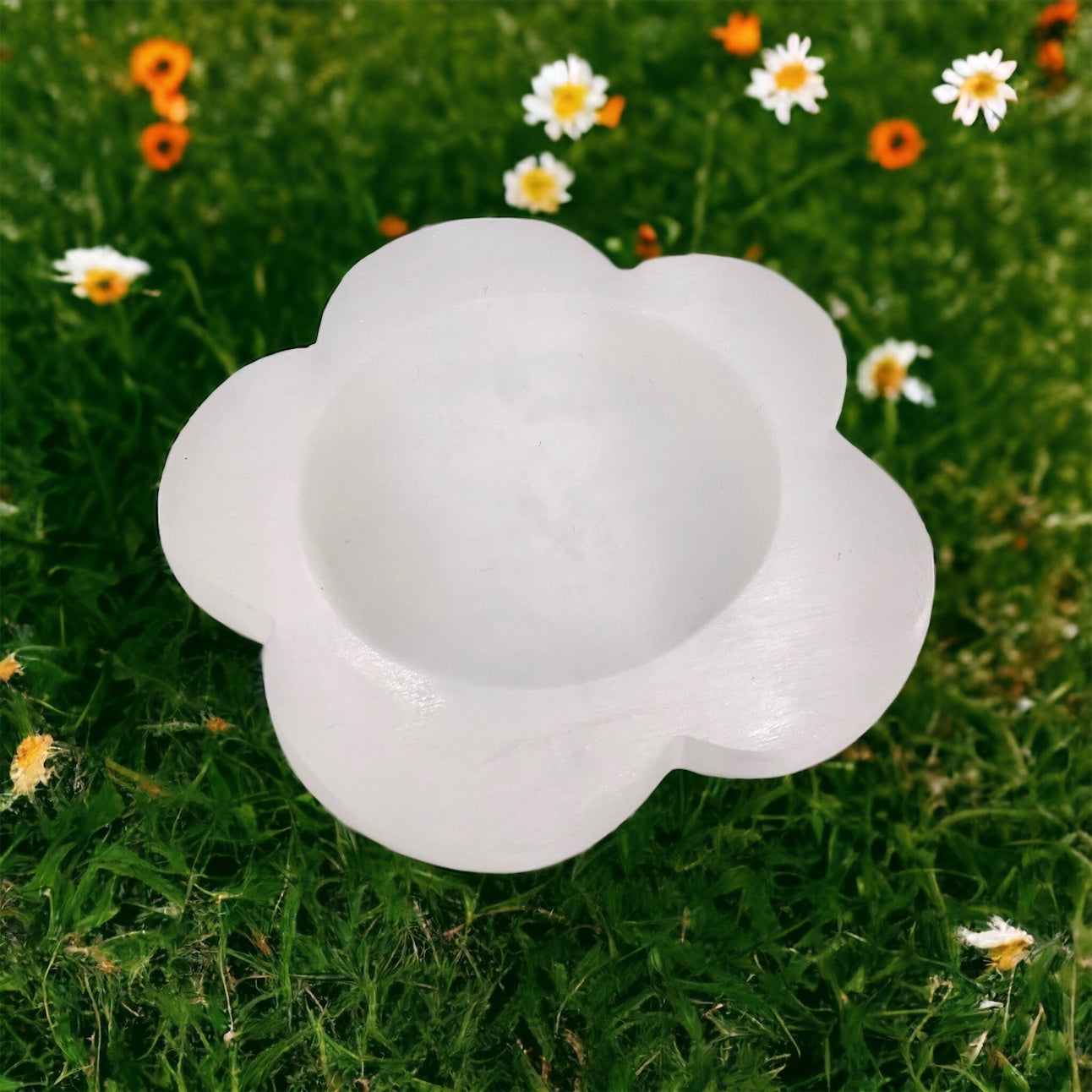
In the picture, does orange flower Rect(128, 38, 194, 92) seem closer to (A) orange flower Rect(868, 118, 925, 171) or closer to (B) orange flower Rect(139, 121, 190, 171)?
(B) orange flower Rect(139, 121, 190, 171)

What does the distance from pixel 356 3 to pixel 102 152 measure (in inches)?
17.2

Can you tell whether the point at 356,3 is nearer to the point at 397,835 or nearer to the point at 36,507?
the point at 36,507

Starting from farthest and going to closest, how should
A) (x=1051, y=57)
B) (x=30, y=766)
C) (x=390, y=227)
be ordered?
1. (x=1051, y=57)
2. (x=390, y=227)
3. (x=30, y=766)

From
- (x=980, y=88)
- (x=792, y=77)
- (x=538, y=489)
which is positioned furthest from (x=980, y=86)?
(x=538, y=489)

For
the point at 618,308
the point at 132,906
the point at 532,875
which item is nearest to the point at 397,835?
the point at 532,875

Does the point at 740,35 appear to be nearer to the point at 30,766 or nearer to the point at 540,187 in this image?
the point at 540,187

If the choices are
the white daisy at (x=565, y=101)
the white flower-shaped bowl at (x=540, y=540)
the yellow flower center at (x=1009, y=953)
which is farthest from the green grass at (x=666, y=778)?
the white flower-shaped bowl at (x=540, y=540)

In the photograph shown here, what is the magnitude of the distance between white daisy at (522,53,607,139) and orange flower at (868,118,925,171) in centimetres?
44

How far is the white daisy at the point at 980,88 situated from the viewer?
107 centimetres

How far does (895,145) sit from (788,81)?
24cm

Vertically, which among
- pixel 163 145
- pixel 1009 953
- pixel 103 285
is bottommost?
pixel 1009 953

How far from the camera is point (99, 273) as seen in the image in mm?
1239

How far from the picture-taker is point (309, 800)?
106cm

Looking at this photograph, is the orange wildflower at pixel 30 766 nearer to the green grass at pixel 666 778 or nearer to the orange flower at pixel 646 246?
the green grass at pixel 666 778
